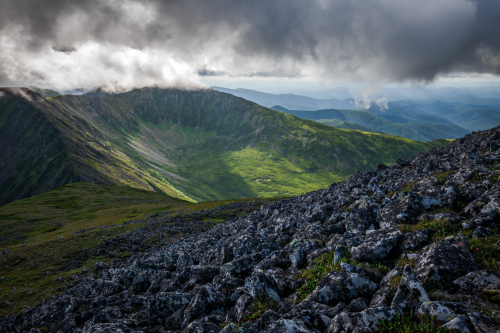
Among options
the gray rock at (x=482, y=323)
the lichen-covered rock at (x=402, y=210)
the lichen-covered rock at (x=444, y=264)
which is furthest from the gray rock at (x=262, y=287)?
the lichen-covered rock at (x=402, y=210)

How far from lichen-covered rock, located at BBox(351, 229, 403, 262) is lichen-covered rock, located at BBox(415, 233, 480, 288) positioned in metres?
2.62

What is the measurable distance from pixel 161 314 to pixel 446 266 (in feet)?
52.6

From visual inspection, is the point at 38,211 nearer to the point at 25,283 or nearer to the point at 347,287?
the point at 25,283

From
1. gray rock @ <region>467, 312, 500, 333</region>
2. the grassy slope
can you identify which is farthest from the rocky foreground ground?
the grassy slope

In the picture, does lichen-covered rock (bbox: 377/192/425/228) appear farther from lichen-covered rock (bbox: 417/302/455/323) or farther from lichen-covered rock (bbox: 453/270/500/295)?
lichen-covered rock (bbox: 417/302/455/323)

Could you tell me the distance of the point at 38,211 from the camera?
441ft

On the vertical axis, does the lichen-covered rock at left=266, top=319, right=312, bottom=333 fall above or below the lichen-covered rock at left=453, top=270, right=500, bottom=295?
below

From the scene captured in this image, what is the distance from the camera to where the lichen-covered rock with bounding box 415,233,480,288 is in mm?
9742

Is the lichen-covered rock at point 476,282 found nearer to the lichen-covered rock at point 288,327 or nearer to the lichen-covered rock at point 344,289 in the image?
the lichen-covered rock at point 344,289

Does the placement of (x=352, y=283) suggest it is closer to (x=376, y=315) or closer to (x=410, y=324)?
(x=376, y=315)

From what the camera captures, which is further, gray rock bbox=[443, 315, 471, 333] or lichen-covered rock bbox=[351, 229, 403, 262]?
lichen-covered rock bbox=[351, 229, 403, 262]

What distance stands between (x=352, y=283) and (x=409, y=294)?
8.55 ft

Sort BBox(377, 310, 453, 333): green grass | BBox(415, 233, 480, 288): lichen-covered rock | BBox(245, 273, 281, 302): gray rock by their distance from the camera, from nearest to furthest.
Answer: BBox(377, 310, 453, 333): green grass < BBox(415, 233, 480, 288): lichen-covered rock < BBox(245, 273, 281, 302): gray rock

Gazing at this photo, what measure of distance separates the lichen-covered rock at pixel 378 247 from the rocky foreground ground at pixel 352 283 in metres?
0.06
